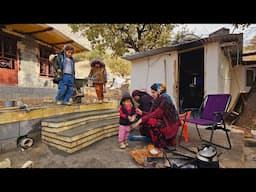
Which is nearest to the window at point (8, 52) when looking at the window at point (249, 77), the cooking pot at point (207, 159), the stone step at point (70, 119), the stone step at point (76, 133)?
the stone step at point (70, 119)

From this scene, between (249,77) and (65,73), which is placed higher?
(249,77)

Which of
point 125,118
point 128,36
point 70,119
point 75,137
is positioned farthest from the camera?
point 128,36

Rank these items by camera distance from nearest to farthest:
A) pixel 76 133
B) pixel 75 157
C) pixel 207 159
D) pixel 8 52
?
pixel 207 159, pixel 75 157, pixel 76 133, pixel 8 52

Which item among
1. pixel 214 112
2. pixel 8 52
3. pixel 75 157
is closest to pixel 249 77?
pixel 214 112

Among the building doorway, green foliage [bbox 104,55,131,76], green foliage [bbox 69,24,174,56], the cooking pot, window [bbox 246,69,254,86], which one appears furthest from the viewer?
green foliage [bbox 104,55,131,76]

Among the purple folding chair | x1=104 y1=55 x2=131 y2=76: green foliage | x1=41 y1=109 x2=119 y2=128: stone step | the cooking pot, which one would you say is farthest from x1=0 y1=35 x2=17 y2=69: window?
x1=104 y1=55 x2=131 y2=76: green foliage

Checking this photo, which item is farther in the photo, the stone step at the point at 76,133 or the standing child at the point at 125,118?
the standing child at the point at 125,118

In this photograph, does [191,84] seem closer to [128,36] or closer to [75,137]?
[128,36]

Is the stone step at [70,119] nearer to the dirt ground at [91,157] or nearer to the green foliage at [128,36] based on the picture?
the dirt ground at [91,157]

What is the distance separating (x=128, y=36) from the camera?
10875mm

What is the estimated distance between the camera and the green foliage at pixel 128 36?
34.6ft

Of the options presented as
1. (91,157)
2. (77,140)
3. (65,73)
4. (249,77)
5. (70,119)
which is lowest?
(91,157)

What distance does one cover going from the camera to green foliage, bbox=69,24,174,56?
10553mm

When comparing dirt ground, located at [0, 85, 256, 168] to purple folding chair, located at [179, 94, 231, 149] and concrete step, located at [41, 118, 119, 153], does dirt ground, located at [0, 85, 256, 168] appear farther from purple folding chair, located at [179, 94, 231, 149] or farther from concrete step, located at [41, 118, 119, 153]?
purple folding chair, located at [179, 94, 231, 149]
